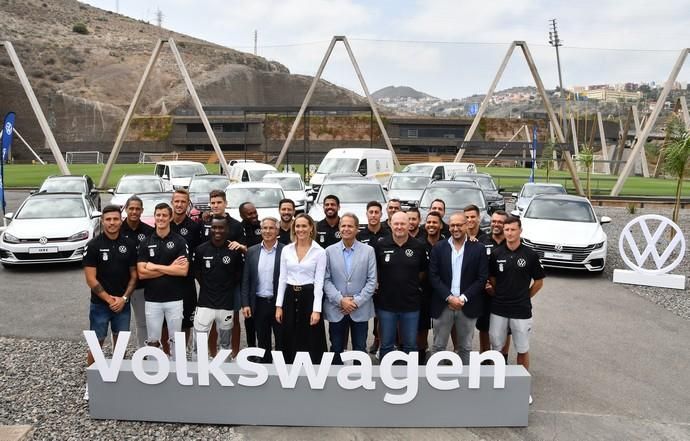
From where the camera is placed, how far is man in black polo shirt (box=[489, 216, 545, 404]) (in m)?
5.51

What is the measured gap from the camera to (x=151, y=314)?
217 inches

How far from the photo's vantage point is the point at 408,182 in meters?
19.5

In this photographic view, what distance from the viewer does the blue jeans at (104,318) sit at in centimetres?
559

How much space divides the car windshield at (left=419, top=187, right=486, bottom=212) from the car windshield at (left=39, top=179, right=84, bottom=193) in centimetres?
1104

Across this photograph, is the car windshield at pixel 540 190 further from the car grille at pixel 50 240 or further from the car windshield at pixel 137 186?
the car grille at pixel 50 240

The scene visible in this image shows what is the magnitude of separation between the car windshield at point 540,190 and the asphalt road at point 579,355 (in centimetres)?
843

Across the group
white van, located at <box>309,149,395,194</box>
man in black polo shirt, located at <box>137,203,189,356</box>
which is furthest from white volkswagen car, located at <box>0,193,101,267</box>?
white van, located at <box>309,149,395,194</box>

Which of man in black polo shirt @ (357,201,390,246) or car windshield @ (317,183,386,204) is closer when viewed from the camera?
man in black polo shirt @ (357,201,390,246)

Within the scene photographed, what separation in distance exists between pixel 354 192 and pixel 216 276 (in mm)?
8714

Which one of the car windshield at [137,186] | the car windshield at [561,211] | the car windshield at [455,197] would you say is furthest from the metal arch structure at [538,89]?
the car windshield at [137,186]

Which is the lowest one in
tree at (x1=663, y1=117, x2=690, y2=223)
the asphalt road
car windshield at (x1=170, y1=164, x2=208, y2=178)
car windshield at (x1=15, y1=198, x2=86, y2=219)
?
the asphalt road

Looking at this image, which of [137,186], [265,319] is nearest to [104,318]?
[265,319]

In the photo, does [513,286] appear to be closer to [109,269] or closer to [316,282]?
[316,282]

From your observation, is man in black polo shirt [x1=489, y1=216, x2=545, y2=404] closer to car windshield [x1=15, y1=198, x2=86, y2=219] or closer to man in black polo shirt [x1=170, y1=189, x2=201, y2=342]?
man in black polo shirt [x1=170, y1=189, x2=201, y2=342]
